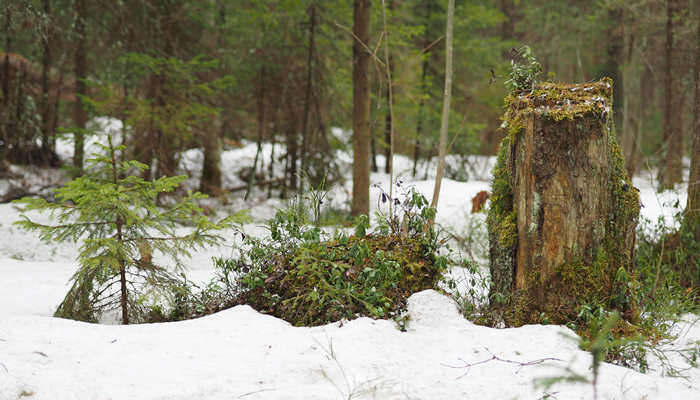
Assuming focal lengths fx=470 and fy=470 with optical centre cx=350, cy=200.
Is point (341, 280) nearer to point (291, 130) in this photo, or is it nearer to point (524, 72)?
point (524, 72)

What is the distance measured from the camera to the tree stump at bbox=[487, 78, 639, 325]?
3.53 m

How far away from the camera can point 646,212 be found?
24.2 ft

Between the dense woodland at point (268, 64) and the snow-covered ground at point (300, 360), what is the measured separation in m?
4.61

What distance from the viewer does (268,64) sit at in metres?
10.7

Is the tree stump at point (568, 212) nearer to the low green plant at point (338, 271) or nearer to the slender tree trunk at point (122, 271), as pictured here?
the low green plant at point (338, 271)

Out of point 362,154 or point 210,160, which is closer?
point 362,154

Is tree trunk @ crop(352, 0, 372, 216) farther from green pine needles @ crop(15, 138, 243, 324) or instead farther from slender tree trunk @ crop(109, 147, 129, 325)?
slender tree trunk @ crop(109, 147, 129, 325)

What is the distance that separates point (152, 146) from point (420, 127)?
7.28 meters

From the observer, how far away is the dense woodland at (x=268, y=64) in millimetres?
8742

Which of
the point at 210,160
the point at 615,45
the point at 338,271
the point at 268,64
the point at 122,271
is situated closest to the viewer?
the point at 122,271

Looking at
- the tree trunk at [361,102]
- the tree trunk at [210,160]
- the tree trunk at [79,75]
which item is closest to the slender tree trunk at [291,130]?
the tree trunk at [210,160]

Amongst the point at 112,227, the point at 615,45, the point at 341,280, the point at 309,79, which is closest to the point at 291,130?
the point at 309,79

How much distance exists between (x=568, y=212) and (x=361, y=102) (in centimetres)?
479

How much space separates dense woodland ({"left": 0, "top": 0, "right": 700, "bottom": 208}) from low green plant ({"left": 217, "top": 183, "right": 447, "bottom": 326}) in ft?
12.0
